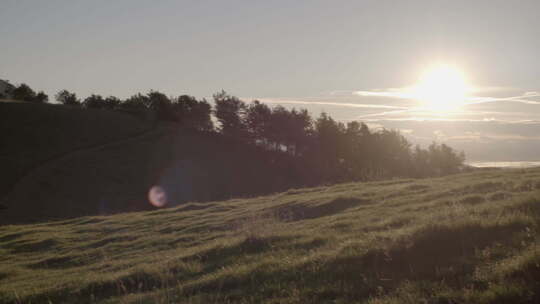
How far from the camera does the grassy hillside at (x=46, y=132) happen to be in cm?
6506

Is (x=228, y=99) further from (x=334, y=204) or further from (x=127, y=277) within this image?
(x=127, y=277)

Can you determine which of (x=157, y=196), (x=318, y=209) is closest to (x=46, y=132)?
(x=157, y=196)

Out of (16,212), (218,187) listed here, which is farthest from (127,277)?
(218,187)

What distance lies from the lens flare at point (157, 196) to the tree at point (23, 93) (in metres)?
69.5

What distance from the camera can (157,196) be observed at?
67000mm

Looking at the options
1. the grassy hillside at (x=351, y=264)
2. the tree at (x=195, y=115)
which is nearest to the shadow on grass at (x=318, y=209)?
the grassy hillside at (x=351, y=264)

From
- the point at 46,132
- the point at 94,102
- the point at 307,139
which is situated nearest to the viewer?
the point at 46,132

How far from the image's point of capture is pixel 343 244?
9.93 metres

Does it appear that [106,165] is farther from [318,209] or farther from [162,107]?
[318,209]

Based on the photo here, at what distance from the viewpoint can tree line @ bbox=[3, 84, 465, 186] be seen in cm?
9906

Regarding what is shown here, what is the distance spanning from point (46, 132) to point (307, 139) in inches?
2315

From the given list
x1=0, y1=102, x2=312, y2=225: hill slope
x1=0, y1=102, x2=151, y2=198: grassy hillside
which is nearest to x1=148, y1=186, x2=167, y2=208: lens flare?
x1=0, y1=102, x2=312, y2=225: hill slope

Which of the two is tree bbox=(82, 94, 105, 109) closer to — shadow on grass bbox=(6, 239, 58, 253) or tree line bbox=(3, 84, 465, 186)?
tree line bbox=(3, 84, 465, 186)

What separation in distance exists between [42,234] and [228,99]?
274ft
